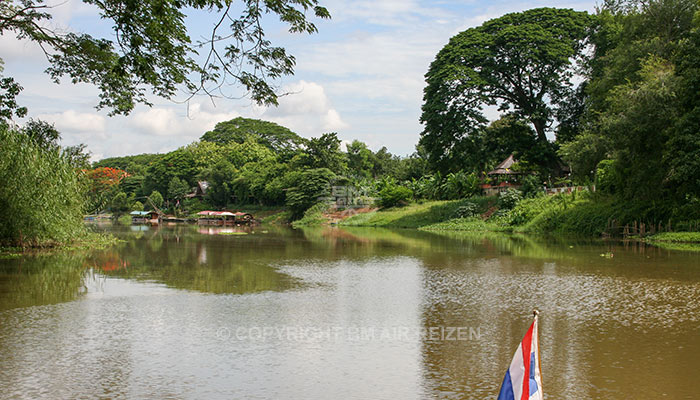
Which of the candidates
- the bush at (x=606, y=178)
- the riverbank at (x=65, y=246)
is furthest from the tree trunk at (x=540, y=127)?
the riverbank at (x=65, y=246)

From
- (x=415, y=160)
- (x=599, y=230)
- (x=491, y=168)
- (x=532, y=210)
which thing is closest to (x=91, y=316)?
(x=599, y=230)

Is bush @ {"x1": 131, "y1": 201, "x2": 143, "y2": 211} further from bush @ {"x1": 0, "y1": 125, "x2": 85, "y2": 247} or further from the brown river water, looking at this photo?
the brown river water

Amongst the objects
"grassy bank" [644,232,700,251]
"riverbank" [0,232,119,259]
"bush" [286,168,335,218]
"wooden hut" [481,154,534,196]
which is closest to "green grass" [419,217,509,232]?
"wooden hut" [481,154,534,196]

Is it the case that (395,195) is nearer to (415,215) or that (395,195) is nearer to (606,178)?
(415,215)

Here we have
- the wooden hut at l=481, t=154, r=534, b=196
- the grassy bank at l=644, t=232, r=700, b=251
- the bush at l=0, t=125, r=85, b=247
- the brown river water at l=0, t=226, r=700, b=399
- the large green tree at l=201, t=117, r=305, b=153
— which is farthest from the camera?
the large green tree at l=201, t=117, r=305, b=153

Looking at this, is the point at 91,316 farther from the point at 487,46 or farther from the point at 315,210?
the point at 315,210

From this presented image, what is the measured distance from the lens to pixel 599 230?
26.3 meters

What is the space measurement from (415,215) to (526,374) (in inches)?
1501

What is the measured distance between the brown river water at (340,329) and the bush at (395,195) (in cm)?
2905

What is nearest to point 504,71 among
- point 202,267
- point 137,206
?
point 202,267

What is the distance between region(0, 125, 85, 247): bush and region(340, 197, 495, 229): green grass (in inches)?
989

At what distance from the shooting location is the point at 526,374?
136 inches

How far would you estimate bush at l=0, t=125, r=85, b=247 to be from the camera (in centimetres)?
1611

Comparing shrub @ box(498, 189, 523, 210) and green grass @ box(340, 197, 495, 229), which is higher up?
shrub @ box(498, 189, 523, 210)
